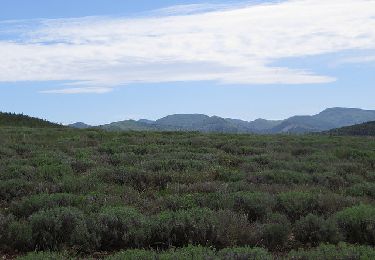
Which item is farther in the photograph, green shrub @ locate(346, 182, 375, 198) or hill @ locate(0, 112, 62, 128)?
hill @ locate(0, 112, 62, 128)

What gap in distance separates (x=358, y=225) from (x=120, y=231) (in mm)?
4115

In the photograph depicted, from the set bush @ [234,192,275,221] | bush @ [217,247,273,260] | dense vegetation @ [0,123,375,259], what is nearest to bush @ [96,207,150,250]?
dense vegetation @ [0,123,375,259]

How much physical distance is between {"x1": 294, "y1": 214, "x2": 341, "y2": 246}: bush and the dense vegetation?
0.06 feet

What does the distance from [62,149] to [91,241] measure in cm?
1163

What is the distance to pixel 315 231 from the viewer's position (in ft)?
26.3

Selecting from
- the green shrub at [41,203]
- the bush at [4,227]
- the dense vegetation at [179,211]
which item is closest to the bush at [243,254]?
the dense vegetation at [179,211]

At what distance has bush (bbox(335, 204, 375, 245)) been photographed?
314 inches

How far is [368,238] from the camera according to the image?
26.1 feet

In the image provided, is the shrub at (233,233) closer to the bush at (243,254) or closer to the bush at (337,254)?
the bush at (337,254)

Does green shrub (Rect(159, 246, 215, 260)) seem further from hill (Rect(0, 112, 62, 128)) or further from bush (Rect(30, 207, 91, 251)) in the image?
hill (Rect(0, 112, 62, 128))

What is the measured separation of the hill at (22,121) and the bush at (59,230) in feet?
98.3

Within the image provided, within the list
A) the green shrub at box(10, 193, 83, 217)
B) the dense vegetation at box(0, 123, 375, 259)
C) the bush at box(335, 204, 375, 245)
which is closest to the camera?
the dense vegetation at box(0, 123, 375, 259)

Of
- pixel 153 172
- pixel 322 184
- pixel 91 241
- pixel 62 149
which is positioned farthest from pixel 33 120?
pixel 91 241

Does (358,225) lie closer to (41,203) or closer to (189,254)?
(189,254)
